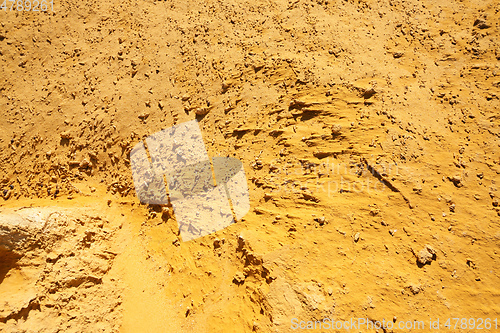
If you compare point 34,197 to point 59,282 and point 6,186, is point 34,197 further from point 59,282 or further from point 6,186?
point 59,282

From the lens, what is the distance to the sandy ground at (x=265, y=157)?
3.53 m

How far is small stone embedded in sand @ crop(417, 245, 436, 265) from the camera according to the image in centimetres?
343

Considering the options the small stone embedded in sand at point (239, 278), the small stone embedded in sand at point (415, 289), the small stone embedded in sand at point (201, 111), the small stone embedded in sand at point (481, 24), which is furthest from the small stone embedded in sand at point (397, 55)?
the small stone embedded in sand at point (239, 278)

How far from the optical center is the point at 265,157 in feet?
15.1

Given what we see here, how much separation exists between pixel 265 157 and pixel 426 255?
263 centimetres

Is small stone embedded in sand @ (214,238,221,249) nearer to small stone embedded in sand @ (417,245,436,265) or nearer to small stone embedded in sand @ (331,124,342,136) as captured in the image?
small stone embedded in sand @ (331,124,342,136)

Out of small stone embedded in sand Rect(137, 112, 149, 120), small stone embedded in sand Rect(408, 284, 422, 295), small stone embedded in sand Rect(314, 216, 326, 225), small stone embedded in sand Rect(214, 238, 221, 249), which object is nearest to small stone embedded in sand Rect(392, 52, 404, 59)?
small stone embedded in sand Rect(314, 216, 326, 225)

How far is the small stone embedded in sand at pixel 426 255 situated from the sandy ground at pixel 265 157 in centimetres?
2

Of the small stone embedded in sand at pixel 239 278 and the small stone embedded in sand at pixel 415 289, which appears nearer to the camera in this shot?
the small stone embedded in sand at pixel 415 289

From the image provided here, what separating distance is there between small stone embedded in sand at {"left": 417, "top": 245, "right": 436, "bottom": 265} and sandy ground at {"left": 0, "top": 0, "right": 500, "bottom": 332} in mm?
25

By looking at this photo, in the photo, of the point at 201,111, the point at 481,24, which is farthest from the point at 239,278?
the point at 481,24

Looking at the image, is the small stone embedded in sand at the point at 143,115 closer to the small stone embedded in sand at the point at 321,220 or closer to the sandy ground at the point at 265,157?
the sandy ground at the point at 265,157

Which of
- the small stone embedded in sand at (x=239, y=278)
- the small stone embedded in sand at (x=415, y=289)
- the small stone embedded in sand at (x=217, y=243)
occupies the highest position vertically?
the small stone embedded in sand at (x=415, y=289)

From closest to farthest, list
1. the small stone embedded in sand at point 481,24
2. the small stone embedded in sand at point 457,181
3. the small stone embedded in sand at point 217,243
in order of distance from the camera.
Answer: the small stone embedded in sand at point 457,181, the small stone embedded in sand at point 217,243, the small stone embedded in sand at point 481,24
